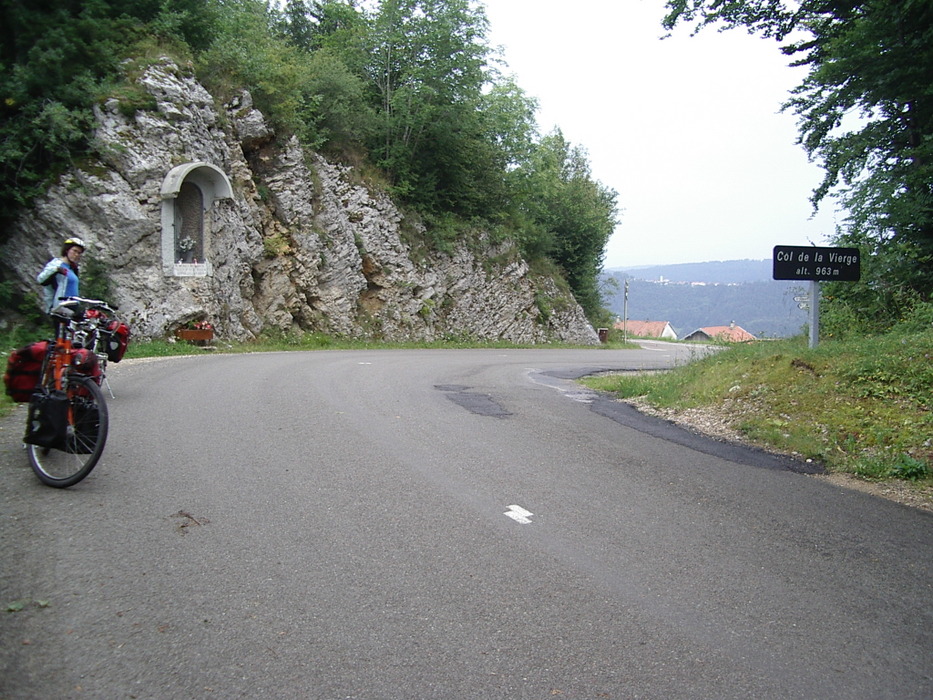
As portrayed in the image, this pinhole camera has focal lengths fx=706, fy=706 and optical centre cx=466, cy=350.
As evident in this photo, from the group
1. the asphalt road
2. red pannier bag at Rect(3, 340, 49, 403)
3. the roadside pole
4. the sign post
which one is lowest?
the asphalt road

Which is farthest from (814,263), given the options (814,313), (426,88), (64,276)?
(426,88)

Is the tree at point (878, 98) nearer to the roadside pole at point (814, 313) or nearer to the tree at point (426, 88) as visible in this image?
the roadside pole at point (814, 313)

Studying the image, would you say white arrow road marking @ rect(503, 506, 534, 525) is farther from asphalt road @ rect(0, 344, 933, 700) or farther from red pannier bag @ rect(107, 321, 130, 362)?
red pannier bag @ rect(107, 321, 130, 362)

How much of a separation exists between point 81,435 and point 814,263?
390 inches

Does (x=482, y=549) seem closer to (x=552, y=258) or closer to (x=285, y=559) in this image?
(x=285, y=559)

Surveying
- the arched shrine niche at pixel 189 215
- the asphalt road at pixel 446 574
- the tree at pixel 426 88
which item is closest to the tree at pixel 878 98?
the asphalt road at pixel 446 574

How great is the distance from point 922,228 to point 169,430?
1248 cm

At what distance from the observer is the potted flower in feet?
67.2

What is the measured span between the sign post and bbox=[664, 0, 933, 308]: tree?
207 cm

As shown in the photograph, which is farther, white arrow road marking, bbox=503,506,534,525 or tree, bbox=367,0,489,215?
tree, bbox=367,0,489,215

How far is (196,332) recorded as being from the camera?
2059cm

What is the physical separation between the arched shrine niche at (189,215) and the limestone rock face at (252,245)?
7 cm

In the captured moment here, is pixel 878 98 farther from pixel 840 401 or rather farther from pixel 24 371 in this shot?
pixel 24 371

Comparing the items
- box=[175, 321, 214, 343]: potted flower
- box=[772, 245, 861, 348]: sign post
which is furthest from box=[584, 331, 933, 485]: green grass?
box=[175, 321, 214, 343]: potted flower
